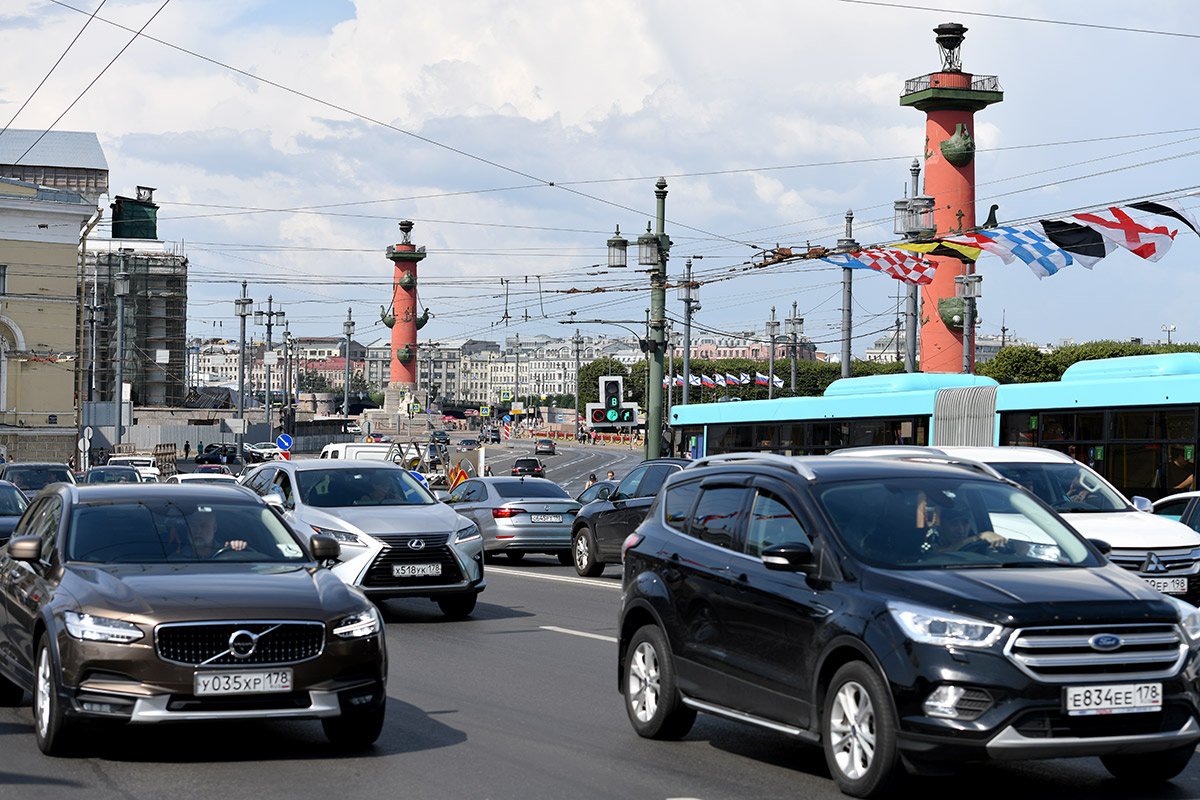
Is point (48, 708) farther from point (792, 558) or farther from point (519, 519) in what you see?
point (519, 519)

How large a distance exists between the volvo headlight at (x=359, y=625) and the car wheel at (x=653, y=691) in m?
1.68

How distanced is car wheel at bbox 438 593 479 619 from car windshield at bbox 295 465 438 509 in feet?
3.50

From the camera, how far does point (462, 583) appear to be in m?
16.5

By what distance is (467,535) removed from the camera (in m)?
16.7

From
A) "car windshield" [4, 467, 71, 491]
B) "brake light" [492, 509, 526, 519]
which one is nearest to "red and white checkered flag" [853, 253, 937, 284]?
"brake light" [492, 509, 526, 519]

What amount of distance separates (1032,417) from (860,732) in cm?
1633

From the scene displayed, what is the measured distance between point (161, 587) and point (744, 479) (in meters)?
3.35

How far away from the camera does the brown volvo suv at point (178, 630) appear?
8.55 m

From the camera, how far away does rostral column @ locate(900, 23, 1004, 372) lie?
53.2 m

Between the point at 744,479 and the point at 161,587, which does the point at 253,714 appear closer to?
the point at 161,587

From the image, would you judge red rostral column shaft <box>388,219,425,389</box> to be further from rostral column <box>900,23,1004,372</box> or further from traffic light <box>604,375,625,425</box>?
traffic light <box>604,375,625,425</box>

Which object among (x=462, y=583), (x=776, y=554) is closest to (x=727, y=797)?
(x=776, y=554)

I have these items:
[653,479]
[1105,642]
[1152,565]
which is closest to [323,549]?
[1105,642]

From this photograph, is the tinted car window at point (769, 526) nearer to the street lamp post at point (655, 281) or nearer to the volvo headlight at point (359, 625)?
the volvo headlight at point (359, 625)
